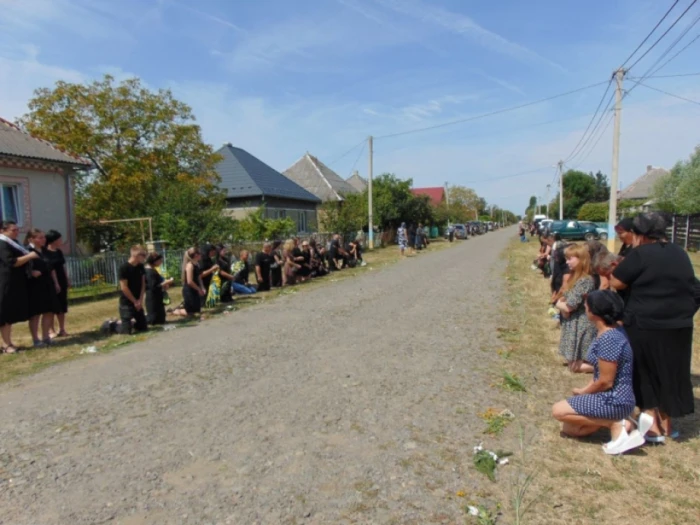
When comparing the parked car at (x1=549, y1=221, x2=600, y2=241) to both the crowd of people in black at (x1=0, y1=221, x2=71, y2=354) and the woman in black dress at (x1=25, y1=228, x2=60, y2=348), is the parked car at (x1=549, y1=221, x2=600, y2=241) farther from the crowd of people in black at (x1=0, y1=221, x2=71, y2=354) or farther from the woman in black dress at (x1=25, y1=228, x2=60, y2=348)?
the woman in black dress at (x1=25, y1=228, x2=60, y2=348)

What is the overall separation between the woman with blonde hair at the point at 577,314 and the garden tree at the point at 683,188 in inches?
1105

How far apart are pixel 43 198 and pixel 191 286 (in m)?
10.8

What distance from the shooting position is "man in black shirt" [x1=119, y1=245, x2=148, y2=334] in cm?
850

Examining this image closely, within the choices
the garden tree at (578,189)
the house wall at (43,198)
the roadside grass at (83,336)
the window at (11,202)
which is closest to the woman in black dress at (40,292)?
the roadside grass at (83,336)

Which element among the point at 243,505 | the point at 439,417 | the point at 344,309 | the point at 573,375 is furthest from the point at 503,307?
the point at 243,505

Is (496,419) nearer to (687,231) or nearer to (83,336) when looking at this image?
(83,336)

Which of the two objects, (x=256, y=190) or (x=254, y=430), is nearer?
(x=254, y=430)

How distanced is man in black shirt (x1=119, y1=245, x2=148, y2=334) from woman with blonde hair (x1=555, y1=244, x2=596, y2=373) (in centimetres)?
656

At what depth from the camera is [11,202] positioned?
1667 centimetres

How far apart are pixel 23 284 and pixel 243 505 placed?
616cm

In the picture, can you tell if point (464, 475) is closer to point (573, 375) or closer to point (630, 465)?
point (630, 465)

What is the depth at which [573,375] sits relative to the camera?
19.1 ft

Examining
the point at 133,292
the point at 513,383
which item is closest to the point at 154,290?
the point at 133,292

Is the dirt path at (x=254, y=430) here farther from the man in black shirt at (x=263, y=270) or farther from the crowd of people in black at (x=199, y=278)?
the man in black shirt at (x=263, y=270)
